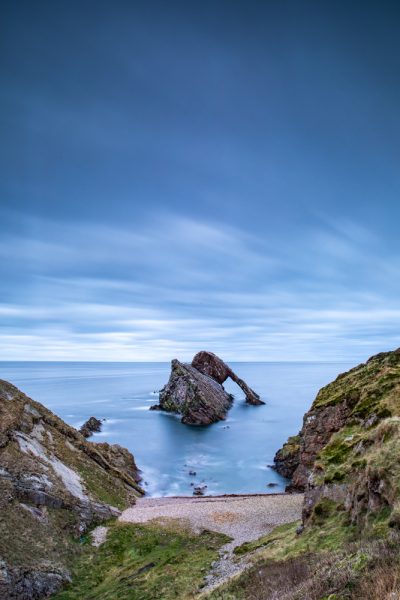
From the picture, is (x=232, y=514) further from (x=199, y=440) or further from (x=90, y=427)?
(x=90, y=427)

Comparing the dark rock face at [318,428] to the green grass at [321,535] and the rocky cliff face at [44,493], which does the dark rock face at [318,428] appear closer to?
the green grass at [321,535]

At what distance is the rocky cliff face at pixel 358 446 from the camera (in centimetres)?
1891

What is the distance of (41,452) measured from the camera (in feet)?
134

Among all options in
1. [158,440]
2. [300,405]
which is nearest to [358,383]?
[158,440]

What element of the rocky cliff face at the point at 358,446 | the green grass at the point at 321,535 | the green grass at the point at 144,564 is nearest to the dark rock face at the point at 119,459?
the green grass at the point at 144,564

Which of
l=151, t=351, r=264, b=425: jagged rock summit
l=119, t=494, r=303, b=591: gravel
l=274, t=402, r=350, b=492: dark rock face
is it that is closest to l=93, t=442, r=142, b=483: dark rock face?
l=119, t=494, r=303, b=591: gravel

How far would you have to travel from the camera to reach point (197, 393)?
344 ft

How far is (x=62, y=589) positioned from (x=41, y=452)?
17110mm

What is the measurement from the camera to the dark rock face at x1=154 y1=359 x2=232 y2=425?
100188 mm

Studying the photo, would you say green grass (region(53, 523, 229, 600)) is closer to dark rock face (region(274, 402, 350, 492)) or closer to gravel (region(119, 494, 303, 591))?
gravel (region(119, 494, 303, 591))

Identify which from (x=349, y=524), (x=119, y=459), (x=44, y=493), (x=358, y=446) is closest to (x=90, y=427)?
(x=119, y=459)

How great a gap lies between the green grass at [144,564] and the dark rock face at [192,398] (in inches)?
2518

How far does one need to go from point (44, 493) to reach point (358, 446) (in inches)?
1027

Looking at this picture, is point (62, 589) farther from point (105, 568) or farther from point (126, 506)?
point (126, 506)
